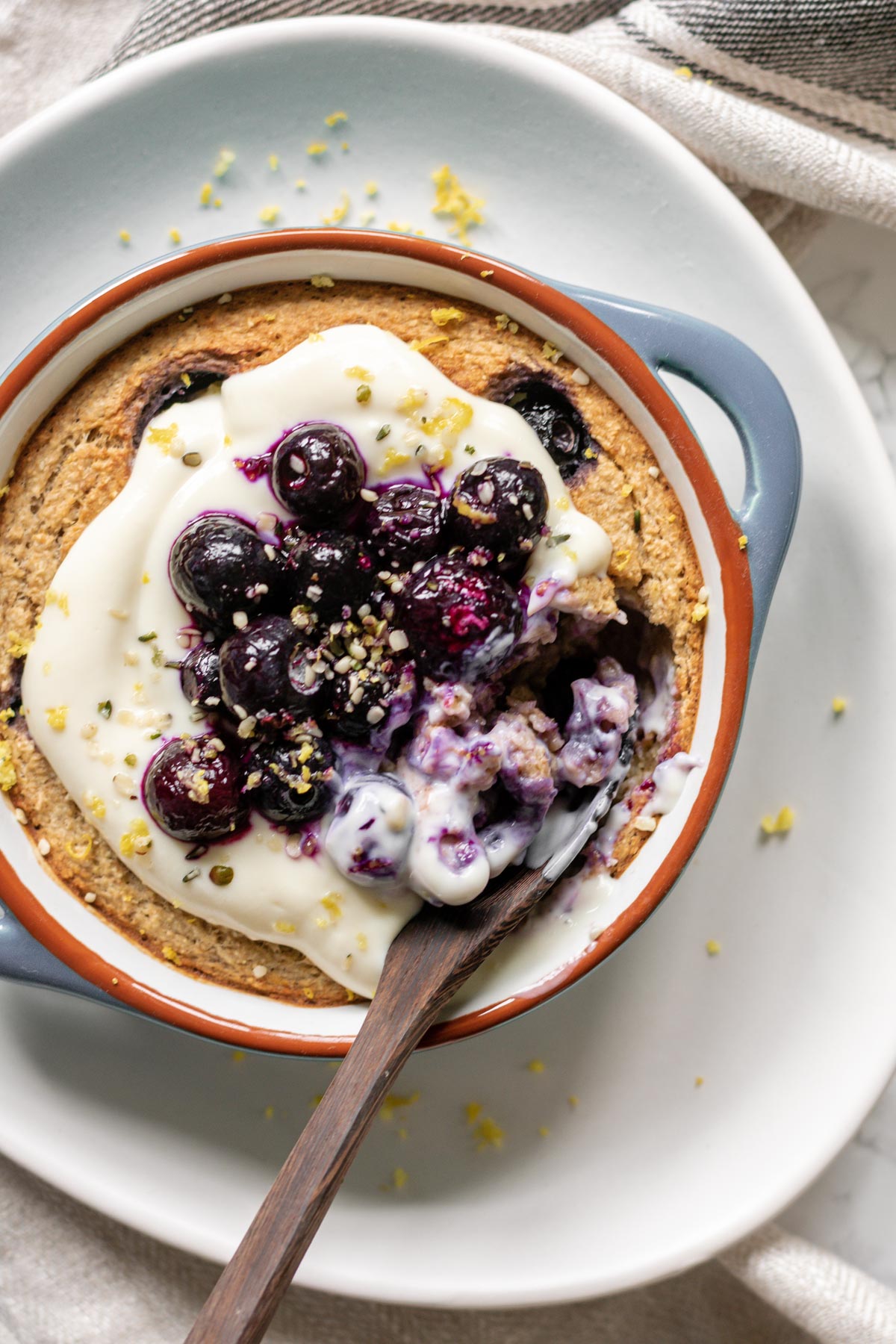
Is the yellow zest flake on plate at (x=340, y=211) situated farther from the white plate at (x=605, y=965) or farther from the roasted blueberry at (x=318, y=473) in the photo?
the roasted blueberry at (x=318, y=473)

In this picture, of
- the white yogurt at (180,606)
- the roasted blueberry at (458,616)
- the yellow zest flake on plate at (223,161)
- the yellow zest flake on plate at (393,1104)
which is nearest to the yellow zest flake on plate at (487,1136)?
the yellow zest flake on plate at (393,1104)

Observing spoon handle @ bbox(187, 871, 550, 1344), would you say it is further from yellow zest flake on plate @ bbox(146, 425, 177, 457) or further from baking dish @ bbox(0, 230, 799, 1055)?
yellow zest flake on plate @ bbox(146, 425, 177, 457)

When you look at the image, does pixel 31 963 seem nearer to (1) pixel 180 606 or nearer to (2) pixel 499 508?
(1) pixel 180 606

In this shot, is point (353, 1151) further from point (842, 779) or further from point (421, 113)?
point (421, 113)

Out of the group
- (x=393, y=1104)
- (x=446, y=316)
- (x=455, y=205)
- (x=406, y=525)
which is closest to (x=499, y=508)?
(x=406, y=525)

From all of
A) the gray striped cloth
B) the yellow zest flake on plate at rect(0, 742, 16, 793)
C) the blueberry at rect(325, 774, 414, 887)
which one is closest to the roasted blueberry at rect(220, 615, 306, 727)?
the blueberry at rect(325, 774, 414, 887)

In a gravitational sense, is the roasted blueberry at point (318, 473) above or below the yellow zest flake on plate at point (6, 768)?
above
